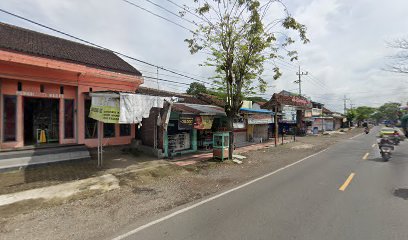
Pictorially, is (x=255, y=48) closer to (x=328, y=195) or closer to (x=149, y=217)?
(x=328, y=195)

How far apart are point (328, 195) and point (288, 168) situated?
4768mm

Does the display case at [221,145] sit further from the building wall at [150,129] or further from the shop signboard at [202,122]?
the building wall at [150,129]

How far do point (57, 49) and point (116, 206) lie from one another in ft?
40.6

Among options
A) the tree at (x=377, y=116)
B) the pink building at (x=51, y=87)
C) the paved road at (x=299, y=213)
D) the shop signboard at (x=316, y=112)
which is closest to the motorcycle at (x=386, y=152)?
the paved road at (x=299, y=213)

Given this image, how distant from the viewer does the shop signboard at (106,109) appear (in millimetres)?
10627

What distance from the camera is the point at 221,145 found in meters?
13.7

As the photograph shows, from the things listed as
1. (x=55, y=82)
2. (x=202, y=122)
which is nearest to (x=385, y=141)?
(x=202, y=122)

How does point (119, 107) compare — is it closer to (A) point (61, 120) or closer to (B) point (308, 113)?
(A) point (61, 120)

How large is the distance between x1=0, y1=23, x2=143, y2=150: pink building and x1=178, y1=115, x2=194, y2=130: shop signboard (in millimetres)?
4442

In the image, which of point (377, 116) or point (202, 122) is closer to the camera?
point (202, 122)

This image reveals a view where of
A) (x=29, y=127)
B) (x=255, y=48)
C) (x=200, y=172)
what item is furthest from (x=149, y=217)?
(x=29, y=127)

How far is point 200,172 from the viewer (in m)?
11.1

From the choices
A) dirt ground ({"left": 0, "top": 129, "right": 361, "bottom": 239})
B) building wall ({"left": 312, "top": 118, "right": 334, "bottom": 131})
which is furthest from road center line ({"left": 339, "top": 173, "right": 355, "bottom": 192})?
building wall ({"left": 312, "top": 118, "right": 334, "bottom": 131})

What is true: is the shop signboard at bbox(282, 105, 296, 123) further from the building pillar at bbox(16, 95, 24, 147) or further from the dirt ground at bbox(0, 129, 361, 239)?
the building pillar at bbox(16, 95, 24, 147)
